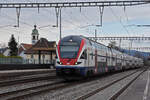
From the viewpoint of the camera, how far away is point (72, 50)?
20.5 metres

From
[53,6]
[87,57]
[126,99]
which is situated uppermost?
[53,6]

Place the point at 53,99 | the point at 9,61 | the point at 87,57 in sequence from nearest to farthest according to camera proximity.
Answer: the point at 53,99 < the point at 87,57 < the point at 9,61

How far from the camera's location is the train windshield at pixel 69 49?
20295 mm

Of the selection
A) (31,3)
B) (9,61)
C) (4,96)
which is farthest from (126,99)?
(9,61)

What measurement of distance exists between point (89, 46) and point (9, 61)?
2292 cm

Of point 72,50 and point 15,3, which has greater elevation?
point 15,3

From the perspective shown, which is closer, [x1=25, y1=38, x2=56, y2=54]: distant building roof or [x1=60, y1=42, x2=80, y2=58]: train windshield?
[x1=60, y1=42, x2=80, y2=58]: train windshield

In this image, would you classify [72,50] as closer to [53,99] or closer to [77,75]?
[77,75]

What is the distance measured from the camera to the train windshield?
66.6 ft

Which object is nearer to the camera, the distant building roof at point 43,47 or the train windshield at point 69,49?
the train windshield at point 69,49

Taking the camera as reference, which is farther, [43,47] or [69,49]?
[43,47]

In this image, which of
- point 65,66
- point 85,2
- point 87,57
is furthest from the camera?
point 85,2

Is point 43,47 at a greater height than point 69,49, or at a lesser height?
greater

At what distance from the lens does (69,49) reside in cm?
2056
